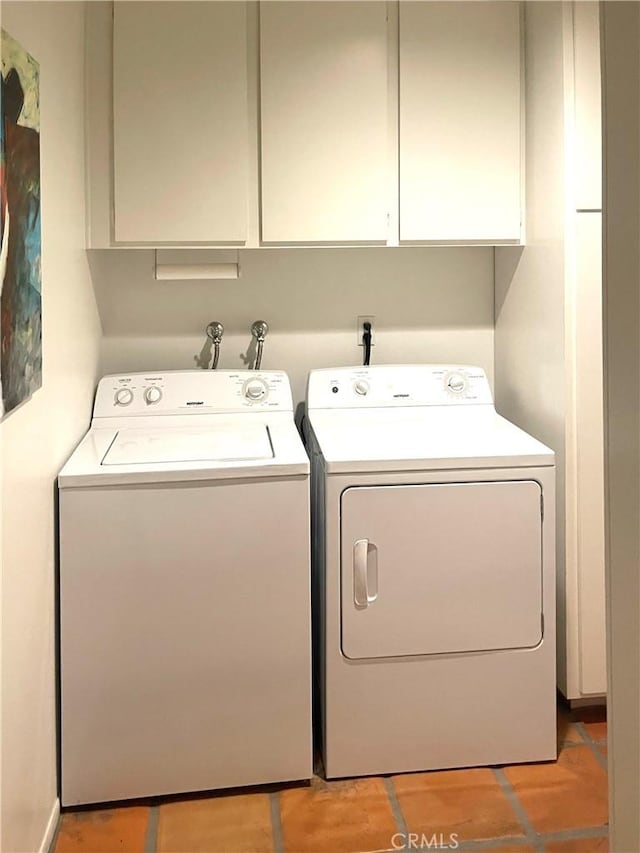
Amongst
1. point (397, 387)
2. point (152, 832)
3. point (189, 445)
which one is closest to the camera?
point (152, 832)

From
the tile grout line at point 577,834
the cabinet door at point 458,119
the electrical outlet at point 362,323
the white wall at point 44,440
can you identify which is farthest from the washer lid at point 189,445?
the tile grout line at point 577,834

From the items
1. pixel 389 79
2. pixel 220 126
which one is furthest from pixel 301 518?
pixel 389 79

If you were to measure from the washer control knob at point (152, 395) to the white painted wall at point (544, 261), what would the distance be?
1207 millimetres

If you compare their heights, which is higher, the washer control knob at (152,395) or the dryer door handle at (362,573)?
the washer control knob at (152,395)

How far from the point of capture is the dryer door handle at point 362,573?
2.09m

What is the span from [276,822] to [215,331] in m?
1.52

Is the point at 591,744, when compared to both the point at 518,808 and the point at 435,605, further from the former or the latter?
the point at 435,605

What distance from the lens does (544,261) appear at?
93.8 inches

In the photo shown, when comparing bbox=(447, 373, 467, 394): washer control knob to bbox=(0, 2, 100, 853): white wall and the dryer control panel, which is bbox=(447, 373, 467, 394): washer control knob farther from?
bbox=(0, 2, 100, 853): white wall

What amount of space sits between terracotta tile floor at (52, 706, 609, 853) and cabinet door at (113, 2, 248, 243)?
63.6 inches

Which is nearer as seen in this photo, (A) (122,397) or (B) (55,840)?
(B) (55,840)

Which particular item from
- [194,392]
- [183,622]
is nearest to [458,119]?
[194,392]

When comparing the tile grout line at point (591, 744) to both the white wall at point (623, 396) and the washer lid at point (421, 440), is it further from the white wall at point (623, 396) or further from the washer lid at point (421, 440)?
the white wall at point (623, 396)

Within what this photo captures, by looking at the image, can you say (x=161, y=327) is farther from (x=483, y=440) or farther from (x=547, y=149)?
(x=547, y=149)
